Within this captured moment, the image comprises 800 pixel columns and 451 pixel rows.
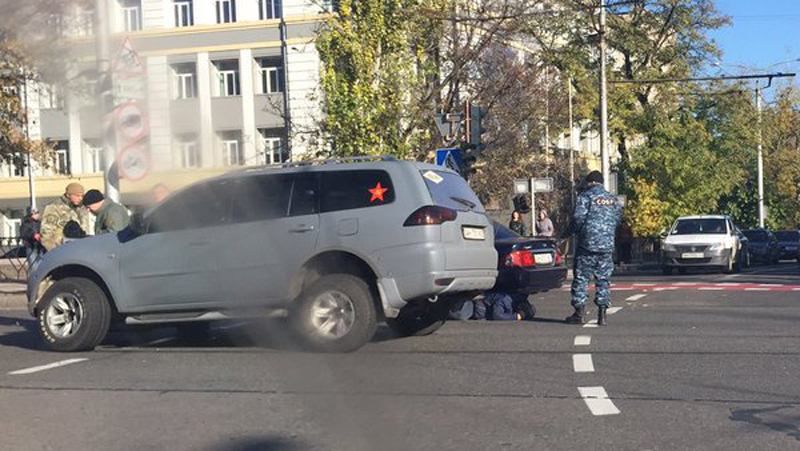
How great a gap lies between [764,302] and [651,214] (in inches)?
1002

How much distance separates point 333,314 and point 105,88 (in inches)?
171

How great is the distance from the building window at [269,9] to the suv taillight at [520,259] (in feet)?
23.5

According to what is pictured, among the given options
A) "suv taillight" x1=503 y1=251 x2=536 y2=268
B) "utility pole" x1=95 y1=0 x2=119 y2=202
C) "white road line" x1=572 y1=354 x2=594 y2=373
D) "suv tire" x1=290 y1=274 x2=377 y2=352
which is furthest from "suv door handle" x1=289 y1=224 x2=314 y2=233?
"suv taillight" x1=503 y1=251 x2=536 y2=268

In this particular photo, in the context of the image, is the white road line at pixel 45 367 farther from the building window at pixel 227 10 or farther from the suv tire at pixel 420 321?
the building window at pixel 227 10

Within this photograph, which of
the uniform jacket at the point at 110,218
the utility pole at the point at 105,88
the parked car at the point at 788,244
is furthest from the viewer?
the parked car at the point at 788,244

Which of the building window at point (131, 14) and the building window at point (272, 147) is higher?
the building window at point (131, 14)

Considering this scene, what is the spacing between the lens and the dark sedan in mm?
12125

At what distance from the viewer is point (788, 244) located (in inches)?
1663

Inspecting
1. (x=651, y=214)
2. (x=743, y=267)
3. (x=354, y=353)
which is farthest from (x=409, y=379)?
(x=651, y=214)

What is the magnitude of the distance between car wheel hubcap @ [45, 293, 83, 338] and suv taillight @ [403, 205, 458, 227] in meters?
3.60

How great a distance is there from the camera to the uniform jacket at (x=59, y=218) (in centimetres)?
746

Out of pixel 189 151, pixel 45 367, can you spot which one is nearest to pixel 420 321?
pixel 45 367

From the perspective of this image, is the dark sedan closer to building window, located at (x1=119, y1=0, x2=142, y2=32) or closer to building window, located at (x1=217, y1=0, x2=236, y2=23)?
building window, located at (x1=217, y1=0, x2=236, y2=23)

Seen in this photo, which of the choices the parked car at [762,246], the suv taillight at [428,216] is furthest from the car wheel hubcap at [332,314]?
the parked car at [762,246]
